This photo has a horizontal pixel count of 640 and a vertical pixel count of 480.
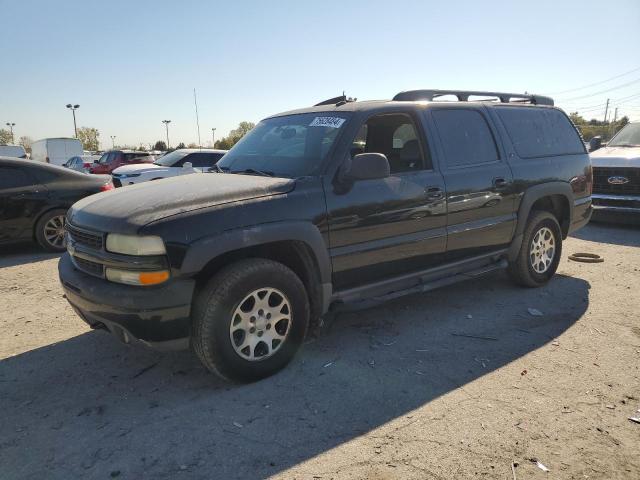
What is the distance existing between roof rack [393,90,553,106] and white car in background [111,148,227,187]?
7.94 meters

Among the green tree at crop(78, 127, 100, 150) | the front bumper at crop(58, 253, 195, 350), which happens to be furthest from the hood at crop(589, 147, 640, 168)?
the green tree at crop(78, 127, 100, 150)

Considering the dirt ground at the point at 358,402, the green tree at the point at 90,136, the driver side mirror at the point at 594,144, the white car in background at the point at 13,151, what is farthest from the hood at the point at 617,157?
the green tree at the point at 90,136

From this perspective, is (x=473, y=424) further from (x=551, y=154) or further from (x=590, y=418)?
(x=551, y=154)

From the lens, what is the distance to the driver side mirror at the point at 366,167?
3508mm

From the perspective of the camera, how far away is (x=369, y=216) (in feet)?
12.0

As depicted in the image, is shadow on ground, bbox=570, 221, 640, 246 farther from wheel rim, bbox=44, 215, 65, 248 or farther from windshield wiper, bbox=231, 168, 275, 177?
wheel rim, bbox=44, 215, 65, 248

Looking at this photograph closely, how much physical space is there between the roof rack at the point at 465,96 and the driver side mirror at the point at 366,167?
1101 mm

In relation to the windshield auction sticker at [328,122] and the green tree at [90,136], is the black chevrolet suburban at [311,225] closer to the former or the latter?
the windshield auction sticker at [328,122]

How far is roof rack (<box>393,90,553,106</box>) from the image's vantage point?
4.43 meters

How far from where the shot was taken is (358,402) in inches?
120

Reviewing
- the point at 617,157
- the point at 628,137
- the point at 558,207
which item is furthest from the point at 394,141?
the point at 628,137

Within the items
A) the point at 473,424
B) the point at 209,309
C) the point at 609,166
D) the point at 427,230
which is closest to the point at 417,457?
the point at 473,424

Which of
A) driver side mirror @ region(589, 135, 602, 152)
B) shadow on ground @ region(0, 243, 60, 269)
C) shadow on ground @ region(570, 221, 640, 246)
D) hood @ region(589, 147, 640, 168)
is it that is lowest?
shadow on ground @ region(570, 221, 640, 246)

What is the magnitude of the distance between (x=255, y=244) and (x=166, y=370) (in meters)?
1.26
